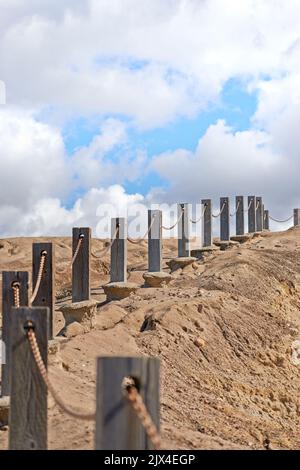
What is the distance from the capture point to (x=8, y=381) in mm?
5410

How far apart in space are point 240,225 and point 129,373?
14.3m

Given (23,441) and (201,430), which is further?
(201,430)

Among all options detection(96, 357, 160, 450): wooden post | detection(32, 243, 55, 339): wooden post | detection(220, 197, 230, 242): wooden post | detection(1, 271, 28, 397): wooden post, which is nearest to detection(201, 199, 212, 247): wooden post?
detection(220, 197, 230, 242): wooden post

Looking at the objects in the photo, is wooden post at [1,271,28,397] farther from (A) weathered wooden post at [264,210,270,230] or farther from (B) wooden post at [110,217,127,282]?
(A) weathered wooden post at [264,210,270,230]

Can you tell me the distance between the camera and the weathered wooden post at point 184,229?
13.0 m

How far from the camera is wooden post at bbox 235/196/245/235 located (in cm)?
1712

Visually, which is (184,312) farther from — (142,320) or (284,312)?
(284,312)

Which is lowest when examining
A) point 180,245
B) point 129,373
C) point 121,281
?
point 129,373

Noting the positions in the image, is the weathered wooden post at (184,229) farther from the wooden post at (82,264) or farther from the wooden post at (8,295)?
the wooden post at (8,295)

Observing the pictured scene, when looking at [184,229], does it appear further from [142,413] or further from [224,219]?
[142,413]

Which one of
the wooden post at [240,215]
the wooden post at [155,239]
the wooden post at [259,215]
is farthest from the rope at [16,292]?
the wooden post at [259,215]

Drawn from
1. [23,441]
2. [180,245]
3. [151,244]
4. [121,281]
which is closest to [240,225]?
[180,245]

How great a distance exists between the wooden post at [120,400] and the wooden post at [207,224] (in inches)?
463

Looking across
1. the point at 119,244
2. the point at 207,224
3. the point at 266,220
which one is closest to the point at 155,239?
the point at 119,244
